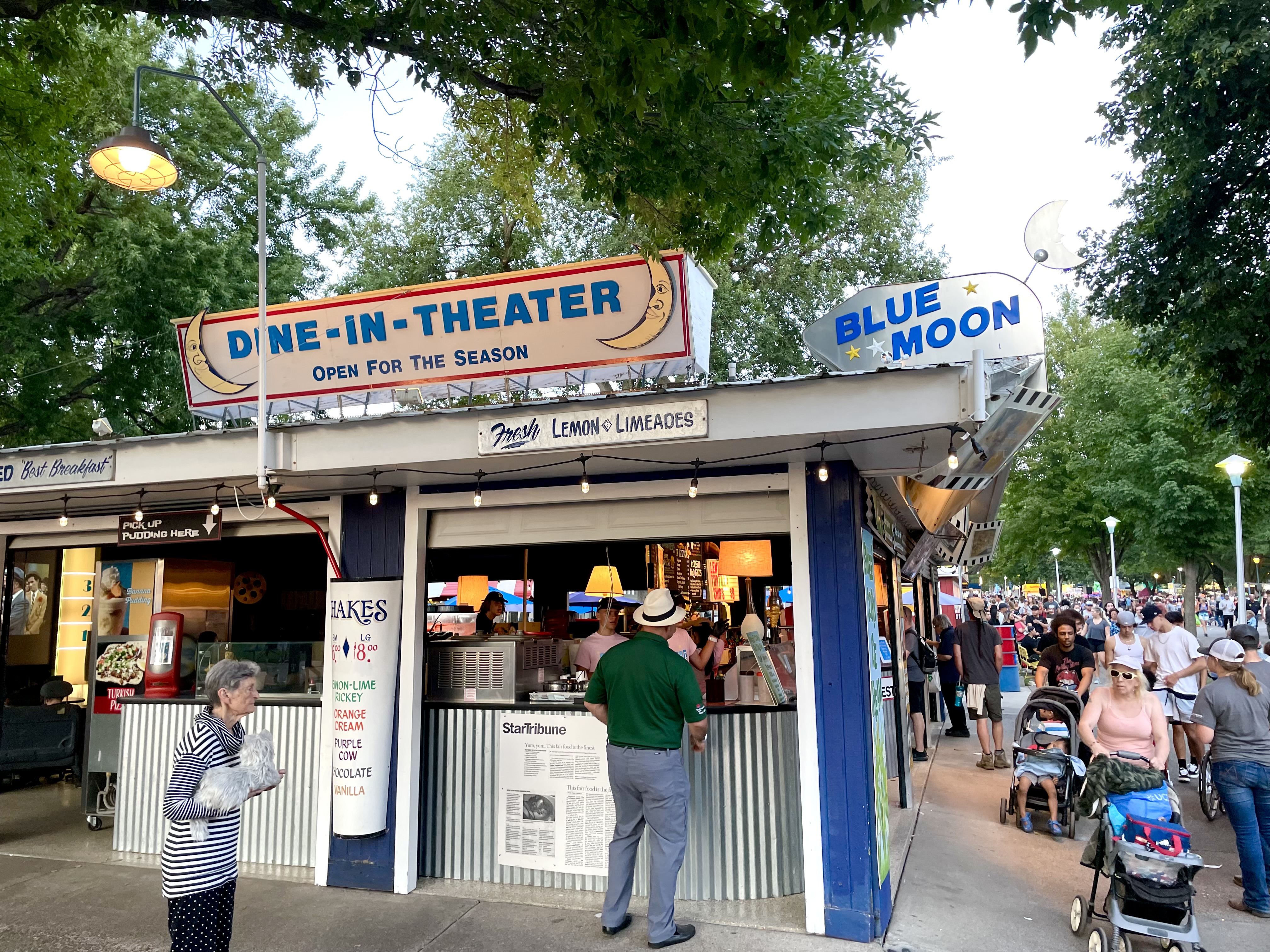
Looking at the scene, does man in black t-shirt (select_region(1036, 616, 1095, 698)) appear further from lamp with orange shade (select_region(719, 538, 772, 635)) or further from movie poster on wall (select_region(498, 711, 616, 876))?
movie poster on wall (select_region(498, 711, 616, 876))

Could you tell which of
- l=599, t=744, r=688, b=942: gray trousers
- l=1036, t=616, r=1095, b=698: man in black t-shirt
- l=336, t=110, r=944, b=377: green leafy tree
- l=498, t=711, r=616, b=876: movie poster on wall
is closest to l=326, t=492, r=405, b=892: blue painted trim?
l=498, t=711, r=616, b=876: movie poster on wall

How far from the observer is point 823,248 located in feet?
60.7

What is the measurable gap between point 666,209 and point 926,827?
5.71m

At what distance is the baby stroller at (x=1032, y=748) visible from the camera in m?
7.39

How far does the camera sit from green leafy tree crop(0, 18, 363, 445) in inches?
506

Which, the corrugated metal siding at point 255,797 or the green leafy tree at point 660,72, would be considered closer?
the green leafy tree at point 660,72

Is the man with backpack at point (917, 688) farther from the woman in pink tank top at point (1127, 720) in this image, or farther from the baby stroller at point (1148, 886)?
the baby stroller at point (1148, 886)

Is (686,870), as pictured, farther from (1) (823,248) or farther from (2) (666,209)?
(1) (823,248)

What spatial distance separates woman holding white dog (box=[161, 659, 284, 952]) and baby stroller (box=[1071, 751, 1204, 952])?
4.36 m

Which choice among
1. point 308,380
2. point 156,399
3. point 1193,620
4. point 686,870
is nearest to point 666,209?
point 308,380

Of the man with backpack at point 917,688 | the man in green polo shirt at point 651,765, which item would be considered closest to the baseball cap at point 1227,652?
the man in green polo shirt at point 651,765

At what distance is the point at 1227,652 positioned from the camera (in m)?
5.65

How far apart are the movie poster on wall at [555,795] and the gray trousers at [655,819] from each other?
2.40ft

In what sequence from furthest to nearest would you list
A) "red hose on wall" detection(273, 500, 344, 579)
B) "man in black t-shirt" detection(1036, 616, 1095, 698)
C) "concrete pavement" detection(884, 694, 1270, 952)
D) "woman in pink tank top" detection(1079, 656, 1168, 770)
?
1. "man in black t-shirt" detection(1036, 616, 1095, 698)
2. "red hose on wall" detection(273, 500, 344, 579)
3. "woman in pink tank top" detection(1079, 656, 1168, 770)
4. "concrete pavement" detection(884, 694, 1270, 952)
